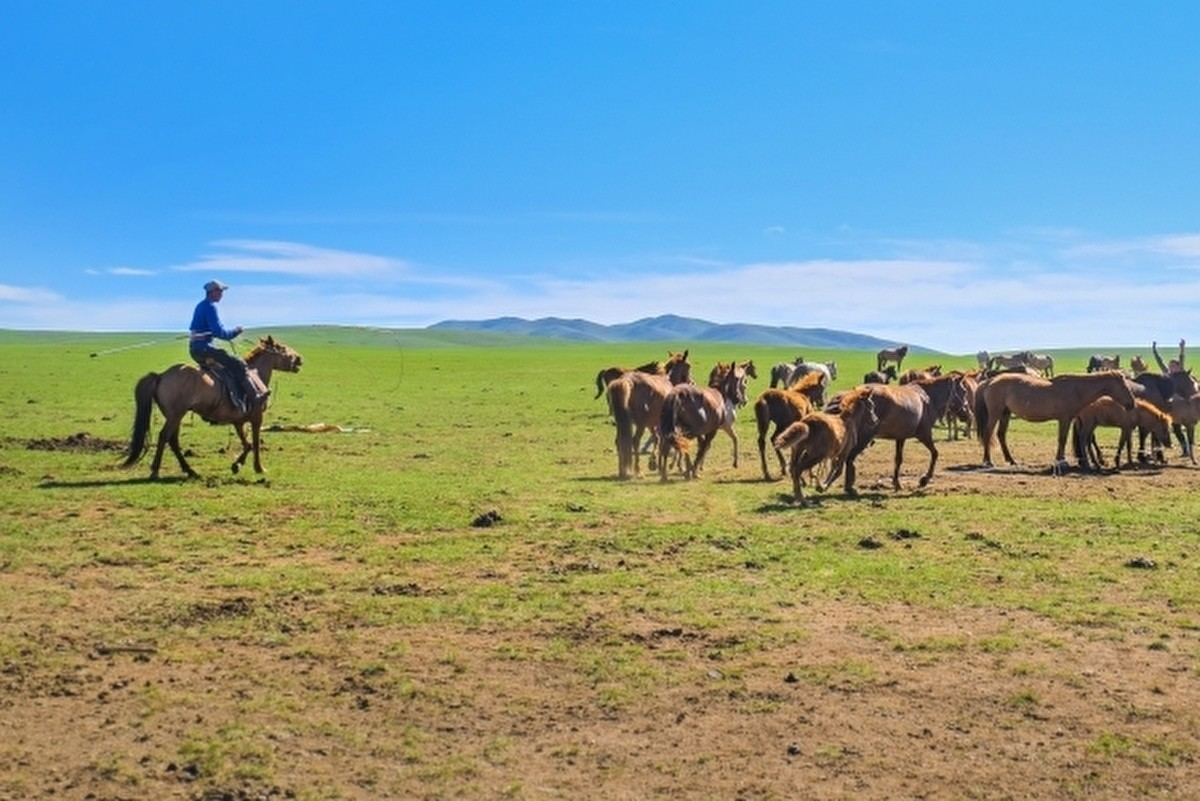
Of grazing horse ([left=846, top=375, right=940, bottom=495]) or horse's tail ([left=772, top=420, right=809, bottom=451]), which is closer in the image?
horse's tail ([left=772, top=420, right=809, bottom=451])

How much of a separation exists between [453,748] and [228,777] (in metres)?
1.24

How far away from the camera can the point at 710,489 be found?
16891mm

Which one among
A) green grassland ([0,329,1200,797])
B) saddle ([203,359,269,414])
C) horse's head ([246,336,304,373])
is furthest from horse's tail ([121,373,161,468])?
horse's head ([246,336,304,373])

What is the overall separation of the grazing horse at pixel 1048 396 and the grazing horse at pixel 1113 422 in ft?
0.49

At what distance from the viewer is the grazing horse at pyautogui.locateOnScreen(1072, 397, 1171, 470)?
64.0 ft

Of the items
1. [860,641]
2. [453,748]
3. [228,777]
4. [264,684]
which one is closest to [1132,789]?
[860,641]

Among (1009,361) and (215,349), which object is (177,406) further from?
(1009,361)

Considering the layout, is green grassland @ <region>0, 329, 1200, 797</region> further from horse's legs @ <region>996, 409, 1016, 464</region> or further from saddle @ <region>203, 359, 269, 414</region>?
horse's legs @ <region>996, 409, 1016, 464</region>

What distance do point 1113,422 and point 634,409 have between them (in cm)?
869

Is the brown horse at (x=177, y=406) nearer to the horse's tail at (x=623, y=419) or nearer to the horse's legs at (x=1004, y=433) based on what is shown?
the horse's tail at (x=623, y=419)

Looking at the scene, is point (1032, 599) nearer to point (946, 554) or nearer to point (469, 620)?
point (946, 554)

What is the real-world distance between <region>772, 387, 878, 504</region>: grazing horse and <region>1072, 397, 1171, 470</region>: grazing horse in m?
5.85

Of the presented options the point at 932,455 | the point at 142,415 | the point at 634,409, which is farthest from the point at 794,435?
the point at 142,415

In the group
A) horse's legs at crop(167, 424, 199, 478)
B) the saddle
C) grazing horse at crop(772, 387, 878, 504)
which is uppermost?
the saddle
